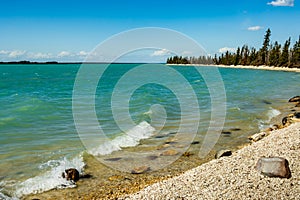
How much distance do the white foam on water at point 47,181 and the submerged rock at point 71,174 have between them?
13cm

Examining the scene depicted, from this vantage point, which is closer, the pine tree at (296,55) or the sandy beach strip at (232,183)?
the sandy beach strip at (232,183)

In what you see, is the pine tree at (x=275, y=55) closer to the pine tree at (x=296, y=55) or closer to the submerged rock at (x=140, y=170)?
the pine tree at (x=296, y=55)

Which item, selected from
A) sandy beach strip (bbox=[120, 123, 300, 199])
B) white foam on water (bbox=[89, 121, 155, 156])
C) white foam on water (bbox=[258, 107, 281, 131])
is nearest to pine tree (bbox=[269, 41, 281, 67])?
white foam on water (bbox=[258, 107, 281, 131])

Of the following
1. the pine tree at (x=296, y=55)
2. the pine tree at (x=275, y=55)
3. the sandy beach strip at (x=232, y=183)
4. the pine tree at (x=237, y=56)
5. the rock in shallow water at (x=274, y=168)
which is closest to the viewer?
the sandy beach strip at (x=232, y=183)

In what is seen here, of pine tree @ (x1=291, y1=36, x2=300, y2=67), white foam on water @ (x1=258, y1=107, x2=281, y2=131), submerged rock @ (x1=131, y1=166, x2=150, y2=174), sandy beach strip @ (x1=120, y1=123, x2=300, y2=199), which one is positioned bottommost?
submerged rock @ (x1=131, y1=166, x2=150, y2=174)

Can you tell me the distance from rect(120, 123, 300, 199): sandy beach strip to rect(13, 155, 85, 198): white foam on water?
306 cm

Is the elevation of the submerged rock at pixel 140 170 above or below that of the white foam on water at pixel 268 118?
below

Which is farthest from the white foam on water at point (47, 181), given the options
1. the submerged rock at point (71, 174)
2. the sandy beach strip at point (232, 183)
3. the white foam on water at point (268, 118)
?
the white foam on water at point (268, 118)

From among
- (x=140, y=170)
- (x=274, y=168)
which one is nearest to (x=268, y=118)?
(x=140, y=170)

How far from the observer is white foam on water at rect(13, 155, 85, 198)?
9.09 meters

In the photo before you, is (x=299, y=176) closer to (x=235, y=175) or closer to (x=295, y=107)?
→ (x=235, y=175)

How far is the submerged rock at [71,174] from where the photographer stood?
9.75 m

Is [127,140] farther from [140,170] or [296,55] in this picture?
[296,55]

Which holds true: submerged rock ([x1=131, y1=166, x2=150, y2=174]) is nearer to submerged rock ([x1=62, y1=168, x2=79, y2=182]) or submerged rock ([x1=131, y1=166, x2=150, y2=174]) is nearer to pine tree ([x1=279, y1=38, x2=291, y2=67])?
submerged rock ([x1=62, y1=168, x2=79, y2=182])
